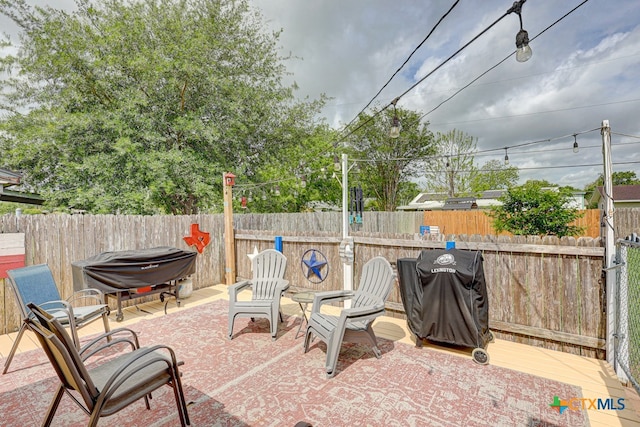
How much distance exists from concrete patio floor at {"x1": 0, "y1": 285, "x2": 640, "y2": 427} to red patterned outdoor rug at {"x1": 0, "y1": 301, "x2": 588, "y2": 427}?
143 millimetres

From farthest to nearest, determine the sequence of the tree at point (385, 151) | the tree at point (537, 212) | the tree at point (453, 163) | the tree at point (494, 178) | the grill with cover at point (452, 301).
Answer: the tree at point (494, 178), the tree at point (453, 163), the tree at point (385, 151), the tree at point (537, 212), the grill with cover at point (452, 301)

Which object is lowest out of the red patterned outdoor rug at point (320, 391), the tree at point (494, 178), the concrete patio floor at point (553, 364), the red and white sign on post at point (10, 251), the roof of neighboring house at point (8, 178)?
the concrete patio floor at point (553, 364)

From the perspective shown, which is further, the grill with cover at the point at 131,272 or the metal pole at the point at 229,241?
the metal pole at the point at 229,241

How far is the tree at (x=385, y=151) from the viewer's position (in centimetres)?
2022

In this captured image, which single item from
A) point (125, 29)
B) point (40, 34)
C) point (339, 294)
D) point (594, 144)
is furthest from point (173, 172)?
point (594, 144)

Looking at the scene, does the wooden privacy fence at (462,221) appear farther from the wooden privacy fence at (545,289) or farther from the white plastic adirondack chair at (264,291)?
A: the white plastic adirondack chair at (264,291)

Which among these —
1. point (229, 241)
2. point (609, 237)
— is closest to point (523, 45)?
point (609, 237)

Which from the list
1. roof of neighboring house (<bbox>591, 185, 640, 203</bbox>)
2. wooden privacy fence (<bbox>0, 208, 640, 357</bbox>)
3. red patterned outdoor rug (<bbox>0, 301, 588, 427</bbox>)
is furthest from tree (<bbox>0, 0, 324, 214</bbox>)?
roof of neighboring house (<bbox>591, 185, 640, 203</bbox>)

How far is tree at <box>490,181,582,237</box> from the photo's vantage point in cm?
741

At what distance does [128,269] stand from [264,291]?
2090 mm

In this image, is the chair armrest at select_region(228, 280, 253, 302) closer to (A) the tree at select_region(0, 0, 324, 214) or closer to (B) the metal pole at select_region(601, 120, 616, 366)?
(B) the metal pole at select_region(601, 120, 616, 366)

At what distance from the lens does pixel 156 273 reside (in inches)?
191

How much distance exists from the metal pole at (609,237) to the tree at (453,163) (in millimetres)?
17929

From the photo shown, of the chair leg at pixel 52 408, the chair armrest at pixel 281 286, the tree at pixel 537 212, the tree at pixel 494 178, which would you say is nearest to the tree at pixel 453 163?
the tree at pixel 494 178
